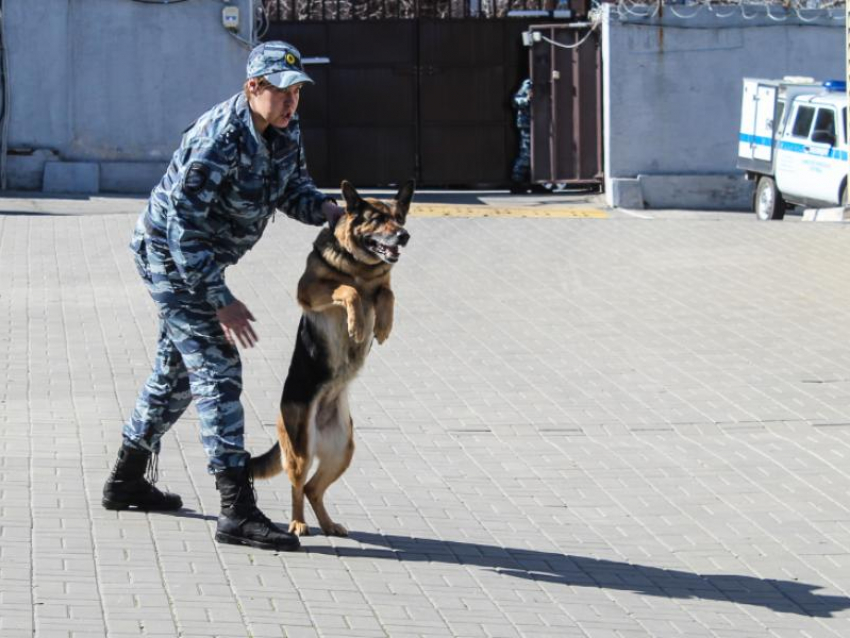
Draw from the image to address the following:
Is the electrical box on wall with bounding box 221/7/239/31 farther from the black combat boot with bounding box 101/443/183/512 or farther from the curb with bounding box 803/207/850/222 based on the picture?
the black combat boot with bounding box 101/443/183/512

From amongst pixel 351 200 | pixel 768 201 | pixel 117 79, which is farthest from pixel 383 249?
pixel 768 201

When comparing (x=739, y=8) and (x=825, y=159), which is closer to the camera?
(x=825, y=159)

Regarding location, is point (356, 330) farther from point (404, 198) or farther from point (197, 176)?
→ point (197, 176)

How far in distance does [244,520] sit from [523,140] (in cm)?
1654

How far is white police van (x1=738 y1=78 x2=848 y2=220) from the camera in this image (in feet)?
65.1

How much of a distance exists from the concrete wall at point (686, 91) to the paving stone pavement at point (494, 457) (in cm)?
697

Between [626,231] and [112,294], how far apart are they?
5464mm

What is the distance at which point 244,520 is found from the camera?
599 centimetres

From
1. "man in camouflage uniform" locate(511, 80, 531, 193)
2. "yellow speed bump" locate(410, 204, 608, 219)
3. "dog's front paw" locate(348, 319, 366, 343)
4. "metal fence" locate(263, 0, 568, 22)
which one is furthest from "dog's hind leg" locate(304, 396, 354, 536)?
"metal fence" locate(263, 0, 568, 22)

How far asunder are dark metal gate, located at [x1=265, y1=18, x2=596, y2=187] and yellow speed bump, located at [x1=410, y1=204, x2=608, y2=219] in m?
2.57

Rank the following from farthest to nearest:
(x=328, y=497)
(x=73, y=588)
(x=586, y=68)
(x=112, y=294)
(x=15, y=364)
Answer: (x=586, y=68) → (x=112, y=294) → (x=15, y=364) → (x=328, y=497) → (x=73, y=588)

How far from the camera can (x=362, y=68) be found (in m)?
21.8

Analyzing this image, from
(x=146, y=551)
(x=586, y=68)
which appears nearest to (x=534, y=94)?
(x=586, y=68)

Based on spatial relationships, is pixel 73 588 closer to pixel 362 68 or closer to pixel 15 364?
pixel 15 364
